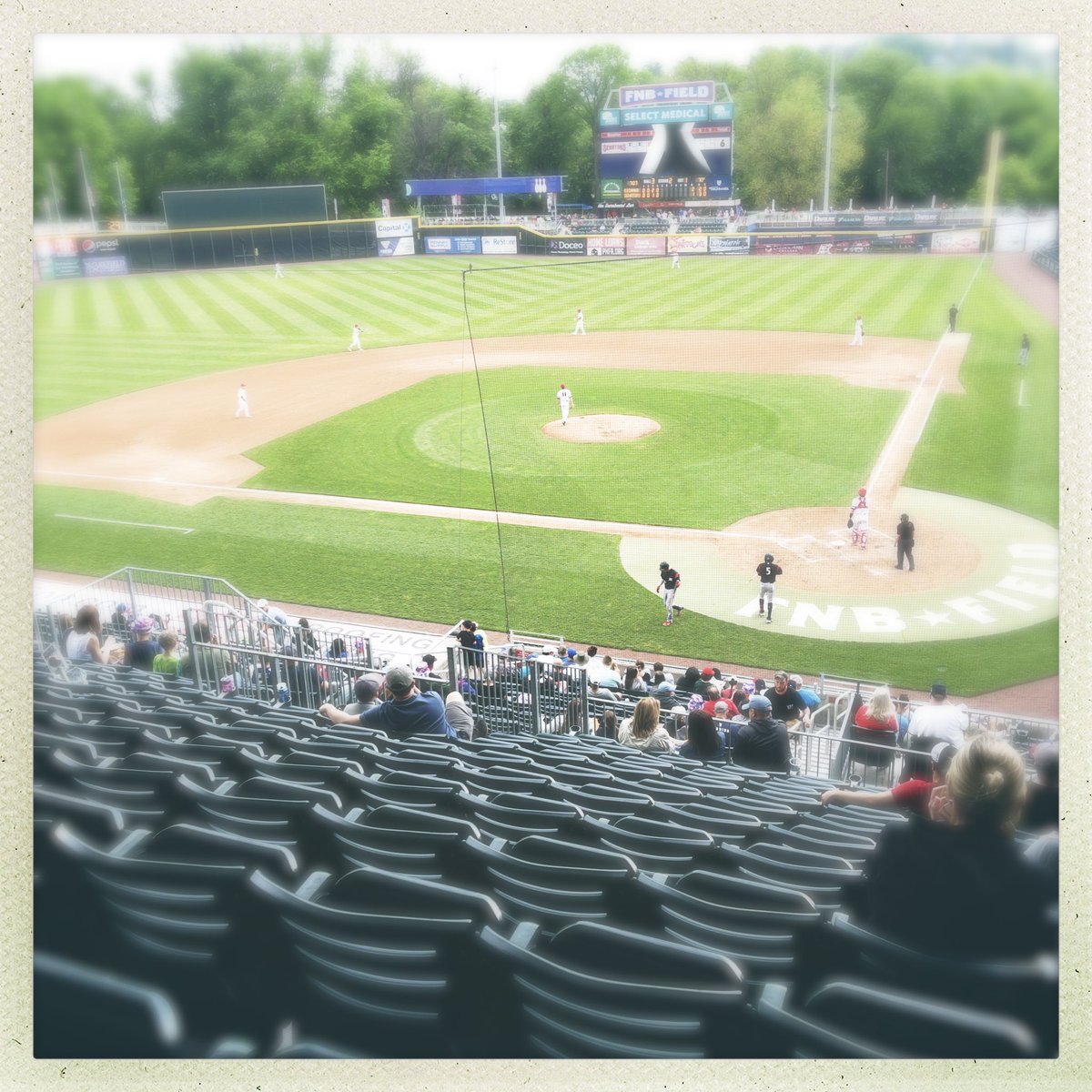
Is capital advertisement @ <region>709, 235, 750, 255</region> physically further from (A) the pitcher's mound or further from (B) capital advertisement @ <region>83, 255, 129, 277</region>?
(B) capital advertisement @ <region>83, 255, 129, 277</region>

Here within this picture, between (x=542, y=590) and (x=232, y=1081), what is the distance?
7.28 meters

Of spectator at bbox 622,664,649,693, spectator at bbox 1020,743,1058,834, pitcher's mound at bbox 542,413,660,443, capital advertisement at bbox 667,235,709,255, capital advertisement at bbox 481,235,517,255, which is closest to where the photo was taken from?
spectator at bbox 1020,743,1058,834

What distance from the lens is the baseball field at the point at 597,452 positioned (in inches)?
376

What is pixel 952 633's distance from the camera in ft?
29.4

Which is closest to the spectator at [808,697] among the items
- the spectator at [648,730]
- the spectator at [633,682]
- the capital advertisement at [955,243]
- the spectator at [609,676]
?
the spectator at [633,682]

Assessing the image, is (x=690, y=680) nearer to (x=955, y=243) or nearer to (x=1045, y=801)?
(x=1045, y=801)

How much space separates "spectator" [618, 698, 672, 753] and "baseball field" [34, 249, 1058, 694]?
2429mm

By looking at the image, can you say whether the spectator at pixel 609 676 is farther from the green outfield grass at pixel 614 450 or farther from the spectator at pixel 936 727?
the green outfield grass at pixel 614 450

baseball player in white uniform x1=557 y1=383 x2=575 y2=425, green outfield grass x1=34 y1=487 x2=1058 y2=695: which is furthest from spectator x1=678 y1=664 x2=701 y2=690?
baseball player in white uniform x1=557 y1=383 x2=575 y2=425

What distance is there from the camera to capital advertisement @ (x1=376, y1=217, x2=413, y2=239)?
23672mm

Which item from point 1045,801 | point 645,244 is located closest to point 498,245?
point 645,244

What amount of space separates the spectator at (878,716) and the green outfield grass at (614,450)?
20.3ft

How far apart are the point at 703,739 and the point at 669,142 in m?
13.8

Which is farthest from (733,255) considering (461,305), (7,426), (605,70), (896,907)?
(896,907)
